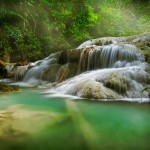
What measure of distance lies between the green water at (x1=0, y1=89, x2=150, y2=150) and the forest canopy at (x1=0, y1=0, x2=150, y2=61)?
6.21 metres

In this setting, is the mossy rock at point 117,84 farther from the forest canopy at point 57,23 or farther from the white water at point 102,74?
the forest canopy at point 57,23

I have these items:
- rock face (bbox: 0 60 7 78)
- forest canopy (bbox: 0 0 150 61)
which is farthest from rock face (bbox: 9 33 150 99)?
rock face (bbox: 0 60 7 78)

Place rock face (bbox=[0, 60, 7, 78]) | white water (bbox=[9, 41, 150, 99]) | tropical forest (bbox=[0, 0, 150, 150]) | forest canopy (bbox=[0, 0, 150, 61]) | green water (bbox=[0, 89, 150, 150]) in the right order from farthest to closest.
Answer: rock face (bbox=[0, 60, 7, 78]) < forest canopy (bbox=[0, 0, 150, 61]) < white water (bbox=[9, 41, 150, 99]) < tropical forest (bbox=[0, 0, 150, 150]) < green water (bbox=[0, 89, 150, 150])

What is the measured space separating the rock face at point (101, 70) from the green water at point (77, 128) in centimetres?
148

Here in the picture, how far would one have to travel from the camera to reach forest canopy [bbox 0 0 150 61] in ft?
43.0

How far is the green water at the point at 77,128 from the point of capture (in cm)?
269

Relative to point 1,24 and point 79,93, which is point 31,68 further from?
point 79,93

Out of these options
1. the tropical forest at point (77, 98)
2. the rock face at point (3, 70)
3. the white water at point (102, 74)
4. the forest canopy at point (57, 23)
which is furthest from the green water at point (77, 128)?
the rock face at point (3, 70)

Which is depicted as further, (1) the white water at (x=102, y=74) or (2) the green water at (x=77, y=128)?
(1) the white water at (x=102, y=74)

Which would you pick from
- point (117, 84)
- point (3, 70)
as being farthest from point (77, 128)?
point (3, 70)

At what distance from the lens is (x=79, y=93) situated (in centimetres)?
664

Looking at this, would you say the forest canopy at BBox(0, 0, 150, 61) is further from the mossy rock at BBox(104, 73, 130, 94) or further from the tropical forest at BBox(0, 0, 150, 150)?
the mossy rock at BBox(104, 73, 130, 94)

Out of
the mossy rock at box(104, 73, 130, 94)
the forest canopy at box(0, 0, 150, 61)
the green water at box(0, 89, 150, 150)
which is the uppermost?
the forest canopy at box(0, 0, 150, 61)

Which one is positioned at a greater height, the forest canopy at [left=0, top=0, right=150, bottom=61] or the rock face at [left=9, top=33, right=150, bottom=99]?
the forest canopy at [left=0, top=0, right=150, bottom=61]
